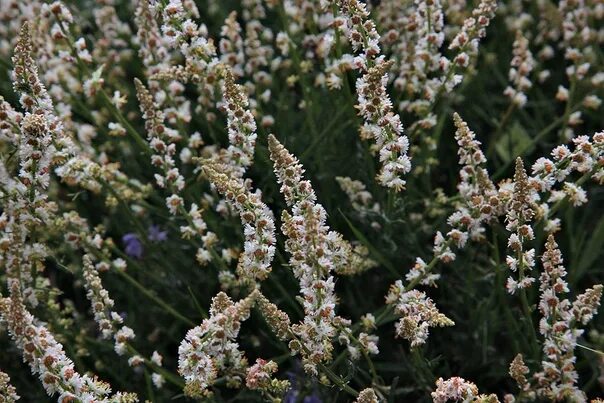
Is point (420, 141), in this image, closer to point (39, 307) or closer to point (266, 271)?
point (266, 271)

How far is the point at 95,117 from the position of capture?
3.76m

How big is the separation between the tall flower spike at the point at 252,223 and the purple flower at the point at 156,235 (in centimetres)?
111

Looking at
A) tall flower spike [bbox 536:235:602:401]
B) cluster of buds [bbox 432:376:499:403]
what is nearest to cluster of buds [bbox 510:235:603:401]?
tall flower spike [bbox 536:235:602:401]

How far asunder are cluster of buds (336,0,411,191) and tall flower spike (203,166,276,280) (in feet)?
1.44

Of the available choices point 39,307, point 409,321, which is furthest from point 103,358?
point 409,321

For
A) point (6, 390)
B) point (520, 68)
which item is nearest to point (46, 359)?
point (6, 390)

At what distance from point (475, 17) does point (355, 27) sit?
74 cm

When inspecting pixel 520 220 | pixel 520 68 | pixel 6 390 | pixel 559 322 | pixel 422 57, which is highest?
pixel 520 68

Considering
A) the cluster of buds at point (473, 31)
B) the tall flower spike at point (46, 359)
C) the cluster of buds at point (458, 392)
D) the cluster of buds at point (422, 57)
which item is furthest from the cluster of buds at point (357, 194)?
the tall flower spike at point (46, 359)

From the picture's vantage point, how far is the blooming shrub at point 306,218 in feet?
8.25

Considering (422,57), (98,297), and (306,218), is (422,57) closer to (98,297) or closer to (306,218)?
(306,218)

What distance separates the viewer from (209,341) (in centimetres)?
243

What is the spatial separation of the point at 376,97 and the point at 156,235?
4.77 ft

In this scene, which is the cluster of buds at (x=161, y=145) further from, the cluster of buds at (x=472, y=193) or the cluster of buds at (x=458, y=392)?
the cluster of buds at (x=458, y=392)
